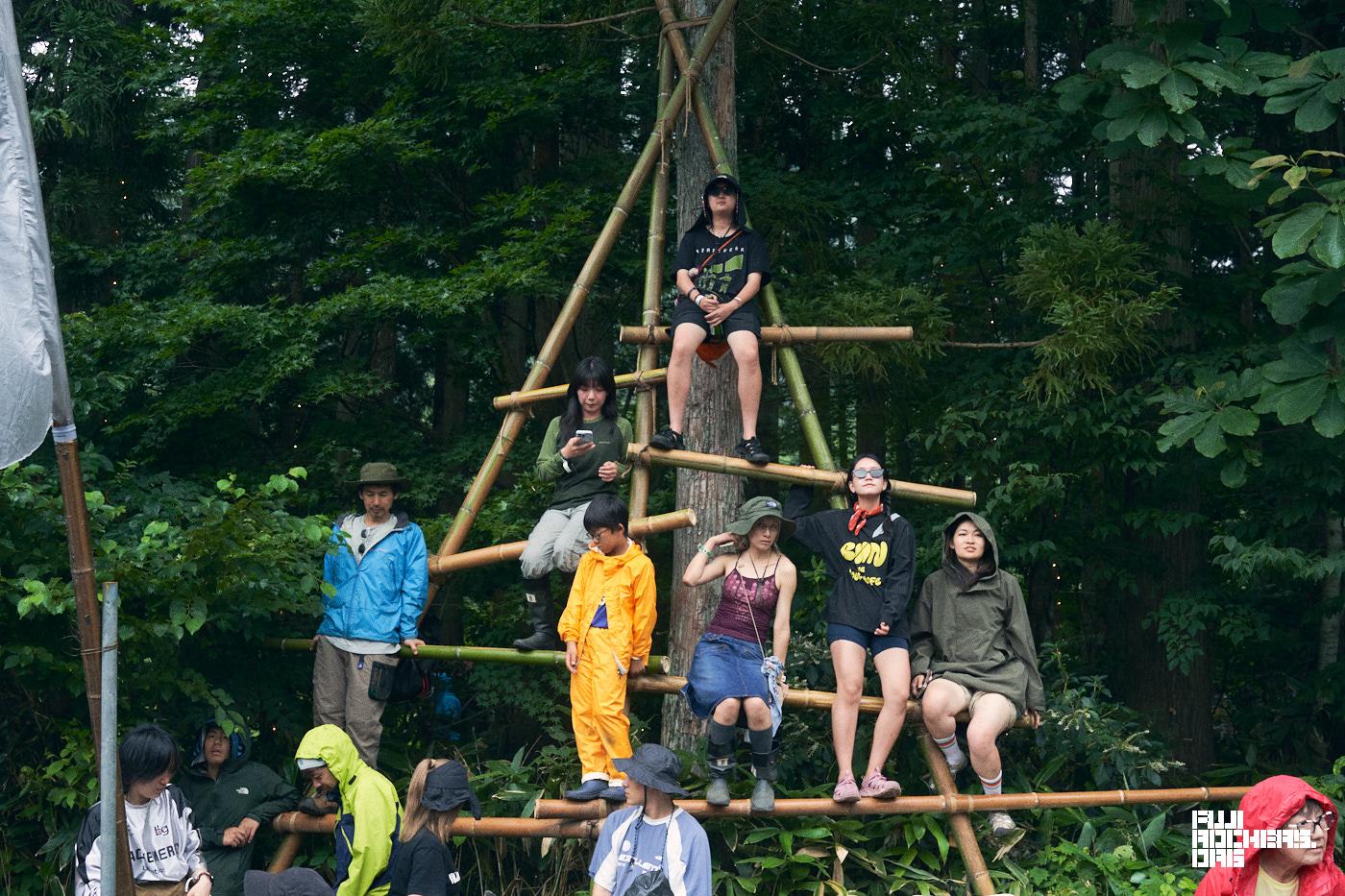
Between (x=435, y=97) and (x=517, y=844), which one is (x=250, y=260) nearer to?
(x=435, y=97)

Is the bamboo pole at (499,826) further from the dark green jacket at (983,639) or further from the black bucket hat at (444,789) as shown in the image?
the dark green jacket at (983,639)

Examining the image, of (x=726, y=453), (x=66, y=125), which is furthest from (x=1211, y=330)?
(x=66, y=125)

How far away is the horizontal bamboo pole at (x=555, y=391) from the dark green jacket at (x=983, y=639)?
5.86 feet

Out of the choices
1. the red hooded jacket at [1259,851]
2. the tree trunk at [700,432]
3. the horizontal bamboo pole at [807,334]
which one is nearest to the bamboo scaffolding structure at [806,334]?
the horizontal bamboo pole at [807,334]

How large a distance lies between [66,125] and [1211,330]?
7114 mm

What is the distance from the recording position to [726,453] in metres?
8.07

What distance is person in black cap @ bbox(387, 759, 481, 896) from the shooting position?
17.6 feet

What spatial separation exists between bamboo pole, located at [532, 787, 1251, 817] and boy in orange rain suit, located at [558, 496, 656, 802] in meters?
0.11

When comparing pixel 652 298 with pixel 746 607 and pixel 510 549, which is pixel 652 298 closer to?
pixel 510 549

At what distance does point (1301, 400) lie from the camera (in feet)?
20.9

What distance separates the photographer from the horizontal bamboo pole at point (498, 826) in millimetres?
6562

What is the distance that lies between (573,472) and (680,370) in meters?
0.76

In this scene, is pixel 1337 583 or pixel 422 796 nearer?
pixel 422 796

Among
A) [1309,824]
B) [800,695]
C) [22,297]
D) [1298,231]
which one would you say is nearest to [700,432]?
[800,695]
